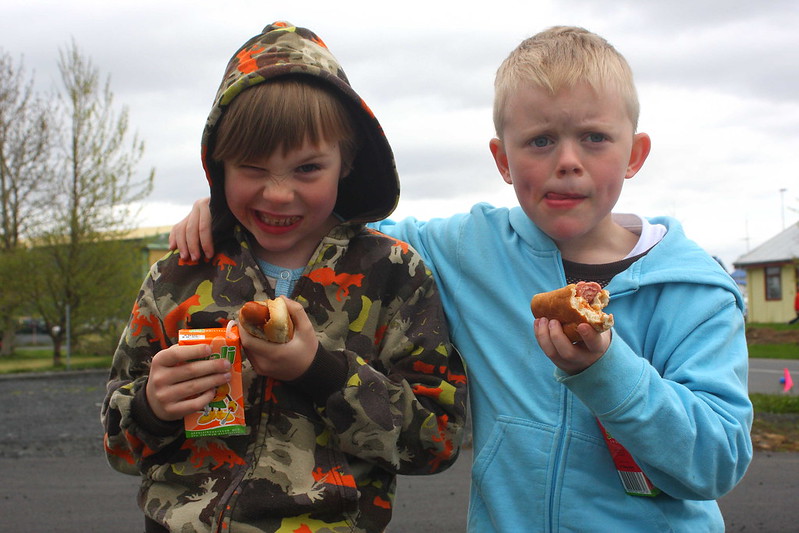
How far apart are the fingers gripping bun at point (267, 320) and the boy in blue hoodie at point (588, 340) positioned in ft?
2.00

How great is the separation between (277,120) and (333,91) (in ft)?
0.81

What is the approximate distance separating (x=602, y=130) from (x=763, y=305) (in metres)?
44.3

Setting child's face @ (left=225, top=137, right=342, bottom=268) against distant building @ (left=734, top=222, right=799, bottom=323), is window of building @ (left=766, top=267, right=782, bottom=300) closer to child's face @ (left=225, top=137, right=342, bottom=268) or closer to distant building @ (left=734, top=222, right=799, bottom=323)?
distant building @ (left=734, top=222, right=799, bottom=323)

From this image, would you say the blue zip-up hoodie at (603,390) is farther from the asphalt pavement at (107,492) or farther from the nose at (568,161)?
the asphalt pavement at (107,492)

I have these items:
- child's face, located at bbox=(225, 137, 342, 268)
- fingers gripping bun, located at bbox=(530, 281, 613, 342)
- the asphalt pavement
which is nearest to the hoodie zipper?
fingers gripping bun, located at bbox=(530, 281, 613, 342)

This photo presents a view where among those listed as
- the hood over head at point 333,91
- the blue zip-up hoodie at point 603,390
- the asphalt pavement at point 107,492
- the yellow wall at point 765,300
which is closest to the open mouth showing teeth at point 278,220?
the hood over head at point 333,91

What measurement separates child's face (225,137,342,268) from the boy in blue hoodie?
0.26m

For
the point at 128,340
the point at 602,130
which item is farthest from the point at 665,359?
the point at 128,340

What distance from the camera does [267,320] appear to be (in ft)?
6.48

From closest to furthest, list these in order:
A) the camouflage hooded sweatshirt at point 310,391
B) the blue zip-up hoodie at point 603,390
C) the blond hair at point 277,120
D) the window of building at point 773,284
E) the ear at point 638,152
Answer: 1. the blue zip-up hoodie at point 603,390
2. the camouflage hooded sweatshirt at point 310,391
3. the blond hair at point 277,120
4. the ear at point 638,152
5. the window of building at point 773,284

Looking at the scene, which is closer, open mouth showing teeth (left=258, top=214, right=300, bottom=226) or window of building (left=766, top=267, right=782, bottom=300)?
open mouth showing teeth (left=258, top=214, right=300, bottom=226)

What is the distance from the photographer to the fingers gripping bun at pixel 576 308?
1875 mm

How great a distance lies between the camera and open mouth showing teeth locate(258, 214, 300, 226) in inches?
91.7

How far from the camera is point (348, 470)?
2.22 metres
